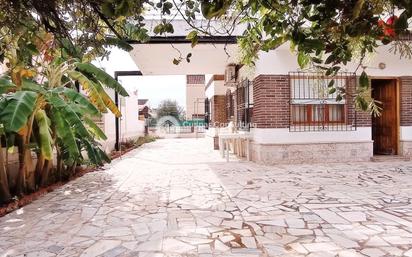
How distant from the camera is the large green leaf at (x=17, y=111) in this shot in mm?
5375

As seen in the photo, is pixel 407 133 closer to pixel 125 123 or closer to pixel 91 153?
pixel 91 153

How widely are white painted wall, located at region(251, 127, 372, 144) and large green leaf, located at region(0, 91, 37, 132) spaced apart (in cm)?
659

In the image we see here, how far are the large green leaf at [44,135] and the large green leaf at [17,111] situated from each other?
65cm

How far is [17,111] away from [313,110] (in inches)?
324

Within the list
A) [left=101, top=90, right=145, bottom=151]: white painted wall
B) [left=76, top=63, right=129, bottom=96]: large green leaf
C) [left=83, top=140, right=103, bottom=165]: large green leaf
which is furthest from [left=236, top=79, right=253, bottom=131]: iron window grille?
[left=83, top=140, right=103, bottom=165]: large green leaf

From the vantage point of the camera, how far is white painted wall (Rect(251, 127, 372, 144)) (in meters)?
10.8

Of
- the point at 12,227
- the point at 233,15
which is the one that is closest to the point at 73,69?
the point at 12,227

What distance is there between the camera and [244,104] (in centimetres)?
1352

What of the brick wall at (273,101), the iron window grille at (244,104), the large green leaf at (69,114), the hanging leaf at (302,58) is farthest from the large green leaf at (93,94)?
the iron window grille at (244,104)

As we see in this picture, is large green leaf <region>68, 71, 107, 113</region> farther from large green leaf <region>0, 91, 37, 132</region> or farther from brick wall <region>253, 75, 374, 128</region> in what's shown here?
brick wall <region>253, 75, 374, 128</region>

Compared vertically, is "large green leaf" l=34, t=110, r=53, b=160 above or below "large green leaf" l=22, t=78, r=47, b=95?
below

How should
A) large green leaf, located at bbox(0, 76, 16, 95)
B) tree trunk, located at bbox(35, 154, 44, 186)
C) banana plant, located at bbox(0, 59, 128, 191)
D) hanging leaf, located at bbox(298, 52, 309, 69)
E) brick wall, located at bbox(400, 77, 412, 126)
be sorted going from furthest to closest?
1. brick wall, located at bbox(400, 77, 412, 126)
2. tree trunk, located at bbox(35, 154, 44, 186)
3. large green leaf, located at bbox(0, 76, 16, 95)
4. banana plant, located at bbox(0, 59, 128, 191)
5. hanging leaf, located at bbox(298, 52, 309, 69)

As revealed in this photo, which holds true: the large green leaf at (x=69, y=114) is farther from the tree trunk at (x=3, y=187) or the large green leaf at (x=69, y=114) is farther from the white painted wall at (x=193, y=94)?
the white painted wall at (x=193, y=94)

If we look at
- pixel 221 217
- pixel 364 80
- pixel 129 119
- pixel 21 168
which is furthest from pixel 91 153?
pixel 129 119
